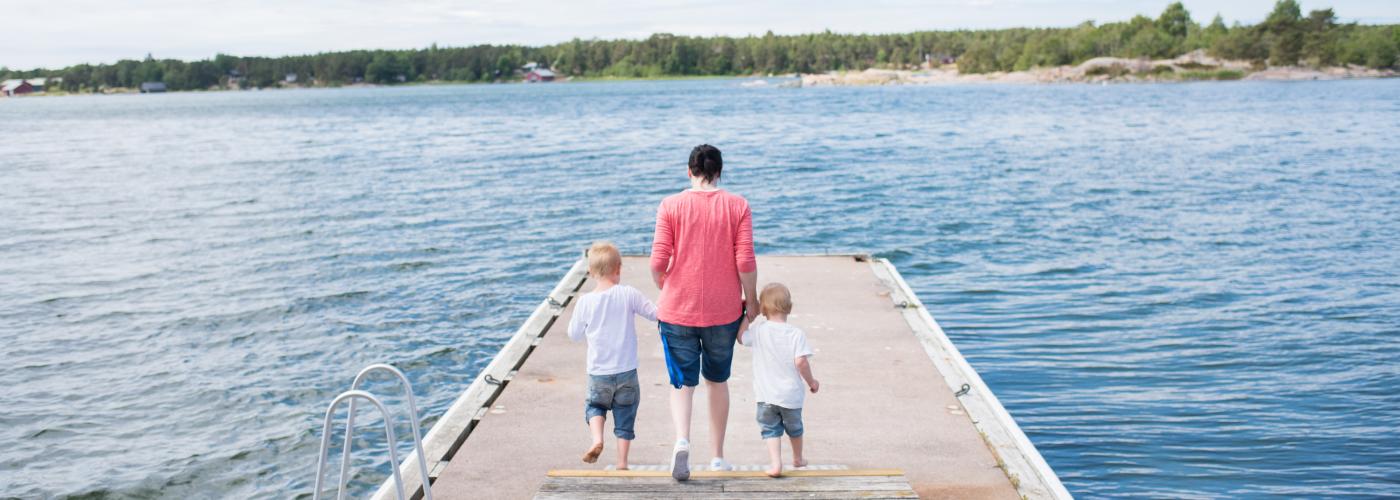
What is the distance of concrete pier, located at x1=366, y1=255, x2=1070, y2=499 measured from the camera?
603 cm

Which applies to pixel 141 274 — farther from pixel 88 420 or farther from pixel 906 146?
pixel 906 146

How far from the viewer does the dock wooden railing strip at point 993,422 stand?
5.80 meters

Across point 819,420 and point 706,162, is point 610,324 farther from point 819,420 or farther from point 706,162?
point 819,420

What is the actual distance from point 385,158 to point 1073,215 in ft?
89.4

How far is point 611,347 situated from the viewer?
575 cm

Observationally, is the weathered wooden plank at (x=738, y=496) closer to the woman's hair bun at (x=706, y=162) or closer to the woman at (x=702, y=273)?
the woman at (x=702, y=273)

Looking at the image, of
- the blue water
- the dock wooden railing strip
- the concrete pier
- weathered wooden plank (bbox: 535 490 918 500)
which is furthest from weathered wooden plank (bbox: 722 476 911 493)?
the blue water

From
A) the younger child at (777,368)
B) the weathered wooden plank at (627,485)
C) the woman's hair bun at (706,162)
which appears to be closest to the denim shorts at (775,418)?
the younger child at (777,368)

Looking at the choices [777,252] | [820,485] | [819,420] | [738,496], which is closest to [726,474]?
[738,496]

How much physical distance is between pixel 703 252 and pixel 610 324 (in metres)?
0.70

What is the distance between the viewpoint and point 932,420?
6.98m

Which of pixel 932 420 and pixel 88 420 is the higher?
pixel 932 420

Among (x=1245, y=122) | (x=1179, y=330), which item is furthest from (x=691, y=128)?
(x=1179, y=330)

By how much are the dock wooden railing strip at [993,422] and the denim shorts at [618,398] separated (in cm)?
211
